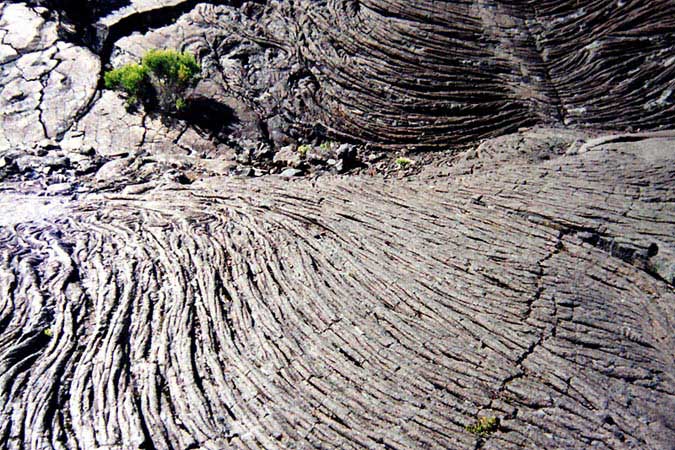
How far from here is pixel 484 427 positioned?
3609mm

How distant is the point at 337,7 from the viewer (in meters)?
8.43

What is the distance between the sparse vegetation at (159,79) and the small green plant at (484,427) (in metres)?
5.23

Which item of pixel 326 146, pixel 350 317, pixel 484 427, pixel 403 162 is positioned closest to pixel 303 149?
pixel 326 146

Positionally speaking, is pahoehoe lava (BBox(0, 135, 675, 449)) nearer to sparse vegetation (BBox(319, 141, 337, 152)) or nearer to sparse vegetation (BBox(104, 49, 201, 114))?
sparse vegetation (BBox(319, 141, 337, 152))

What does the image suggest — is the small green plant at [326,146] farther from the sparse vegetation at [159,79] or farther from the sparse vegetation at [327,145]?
the sparse vegetation at [159,79]

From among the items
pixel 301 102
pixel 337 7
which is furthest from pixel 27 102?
pixel 337 7

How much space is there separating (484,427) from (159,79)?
224 inches

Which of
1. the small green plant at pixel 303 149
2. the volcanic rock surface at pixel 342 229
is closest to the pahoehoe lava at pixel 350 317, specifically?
the volcanic rock surface at pixel 342 229

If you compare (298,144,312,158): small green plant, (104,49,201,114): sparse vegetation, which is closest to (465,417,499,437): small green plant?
(298,144,312,158): small green plant

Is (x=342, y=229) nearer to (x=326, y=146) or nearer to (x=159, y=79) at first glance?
(x=326, y=146)

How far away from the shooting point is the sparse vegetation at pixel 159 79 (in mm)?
7469

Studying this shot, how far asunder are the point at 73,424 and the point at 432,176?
12.4 ft

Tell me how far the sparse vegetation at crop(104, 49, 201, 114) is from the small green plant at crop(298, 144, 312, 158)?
1498 millimetres

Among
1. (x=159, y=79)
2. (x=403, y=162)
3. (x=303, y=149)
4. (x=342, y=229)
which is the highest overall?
(x=159, y=79)
